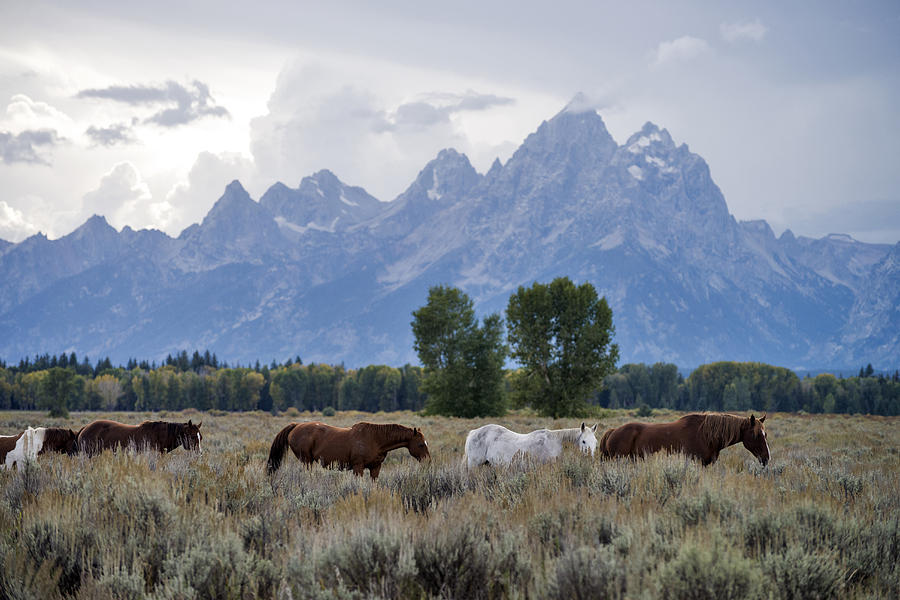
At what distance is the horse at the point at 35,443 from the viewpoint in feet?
38.7

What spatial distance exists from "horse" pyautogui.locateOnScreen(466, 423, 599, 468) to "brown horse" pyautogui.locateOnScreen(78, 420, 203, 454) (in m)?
6.26

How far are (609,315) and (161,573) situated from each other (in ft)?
158

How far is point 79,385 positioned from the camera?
384ft

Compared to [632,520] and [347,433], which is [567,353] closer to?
[347,433]

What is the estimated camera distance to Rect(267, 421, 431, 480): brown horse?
11.0 metres

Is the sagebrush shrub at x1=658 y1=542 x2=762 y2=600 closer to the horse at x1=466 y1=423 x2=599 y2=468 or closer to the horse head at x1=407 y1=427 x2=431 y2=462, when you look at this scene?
the horse head at x1=407 y1=427 x2=431 y2=462

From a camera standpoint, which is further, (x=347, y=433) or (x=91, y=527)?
(x=347, y=433)

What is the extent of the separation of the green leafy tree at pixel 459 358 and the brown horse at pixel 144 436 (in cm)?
3993

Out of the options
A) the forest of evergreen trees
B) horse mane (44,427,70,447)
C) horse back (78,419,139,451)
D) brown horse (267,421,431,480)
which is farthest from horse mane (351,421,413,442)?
the forest of evergreen trees

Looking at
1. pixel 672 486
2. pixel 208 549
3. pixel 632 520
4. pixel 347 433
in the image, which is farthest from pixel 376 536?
pixel 347 433

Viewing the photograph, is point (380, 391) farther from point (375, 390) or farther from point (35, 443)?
point (35, 443)

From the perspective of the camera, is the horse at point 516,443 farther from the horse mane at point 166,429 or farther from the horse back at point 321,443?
the horse mane at point 166,429

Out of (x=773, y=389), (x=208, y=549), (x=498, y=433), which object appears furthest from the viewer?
(x=773, y=389)

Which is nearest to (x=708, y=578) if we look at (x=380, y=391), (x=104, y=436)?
(x=104, y=436)
